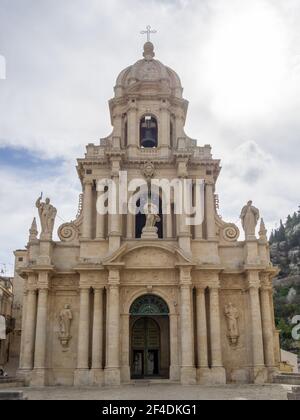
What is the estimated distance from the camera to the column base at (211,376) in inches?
1016

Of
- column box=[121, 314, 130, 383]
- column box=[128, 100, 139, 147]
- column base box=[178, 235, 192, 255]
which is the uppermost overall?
column box=[128, 100, 139, 147]

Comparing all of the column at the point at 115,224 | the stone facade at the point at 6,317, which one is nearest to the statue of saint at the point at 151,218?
the column at the point at 115,224

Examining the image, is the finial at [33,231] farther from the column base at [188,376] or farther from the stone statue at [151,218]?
the column base at [188,376]

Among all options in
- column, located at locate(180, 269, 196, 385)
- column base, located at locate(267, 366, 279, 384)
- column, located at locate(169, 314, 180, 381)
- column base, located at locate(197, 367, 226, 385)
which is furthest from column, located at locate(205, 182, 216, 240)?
column base, located at locate(267, 366, 279, 384)

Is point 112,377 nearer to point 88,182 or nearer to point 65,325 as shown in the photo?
point 65,325

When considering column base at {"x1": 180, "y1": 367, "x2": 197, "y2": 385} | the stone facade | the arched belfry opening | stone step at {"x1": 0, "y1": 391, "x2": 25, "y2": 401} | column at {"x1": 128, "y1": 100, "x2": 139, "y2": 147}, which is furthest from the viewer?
the stone facade

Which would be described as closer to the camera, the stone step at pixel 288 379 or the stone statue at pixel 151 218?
the stone step at pixel 288 379

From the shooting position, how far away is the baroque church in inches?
1039

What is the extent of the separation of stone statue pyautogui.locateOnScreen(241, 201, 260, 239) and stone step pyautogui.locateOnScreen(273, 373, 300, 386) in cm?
780

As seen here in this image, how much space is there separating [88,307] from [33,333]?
10.6 feet

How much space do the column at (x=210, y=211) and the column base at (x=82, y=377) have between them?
32.5ft

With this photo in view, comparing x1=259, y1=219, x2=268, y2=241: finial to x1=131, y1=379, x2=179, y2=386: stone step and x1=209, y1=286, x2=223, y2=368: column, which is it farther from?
x1=131, y1=379, x2=179, y2=386: stone step

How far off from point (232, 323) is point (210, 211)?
→ 652 centimetres

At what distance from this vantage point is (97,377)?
25703 mm
